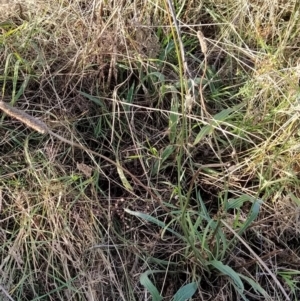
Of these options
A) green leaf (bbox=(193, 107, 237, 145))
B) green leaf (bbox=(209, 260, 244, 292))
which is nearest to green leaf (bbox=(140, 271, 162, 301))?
green leaf (bbox=(209, 260, 244, 292))

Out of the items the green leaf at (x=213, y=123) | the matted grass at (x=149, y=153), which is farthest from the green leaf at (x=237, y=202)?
the green leaf at (x=213, y=123)

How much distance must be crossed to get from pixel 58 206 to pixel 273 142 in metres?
0.49

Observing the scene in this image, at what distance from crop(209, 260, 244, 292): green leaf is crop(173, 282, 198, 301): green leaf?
64mm

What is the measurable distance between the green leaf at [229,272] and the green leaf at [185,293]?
2.5 inches

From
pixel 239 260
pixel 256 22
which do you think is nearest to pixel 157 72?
pixel 256 22

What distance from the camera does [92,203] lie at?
1.19 metres

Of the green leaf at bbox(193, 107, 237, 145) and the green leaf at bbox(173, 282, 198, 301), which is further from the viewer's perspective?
the green leaf at bbox(193, 107, 237, 145)

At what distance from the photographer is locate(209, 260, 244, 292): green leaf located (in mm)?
1045

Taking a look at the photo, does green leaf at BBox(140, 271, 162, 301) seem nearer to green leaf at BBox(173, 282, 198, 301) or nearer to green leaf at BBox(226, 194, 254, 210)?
green leaf at BBox(173, 282, 198, 301)

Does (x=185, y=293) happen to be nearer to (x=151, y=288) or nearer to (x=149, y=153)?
(x=151, y=288)

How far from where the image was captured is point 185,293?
105cm

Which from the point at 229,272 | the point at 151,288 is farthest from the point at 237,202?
the point at 151,288

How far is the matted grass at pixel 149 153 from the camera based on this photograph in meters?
1.13

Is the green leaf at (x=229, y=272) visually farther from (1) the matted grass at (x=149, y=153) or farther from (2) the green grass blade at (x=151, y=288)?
(2) the green grass blade at (x=151, y=288)
